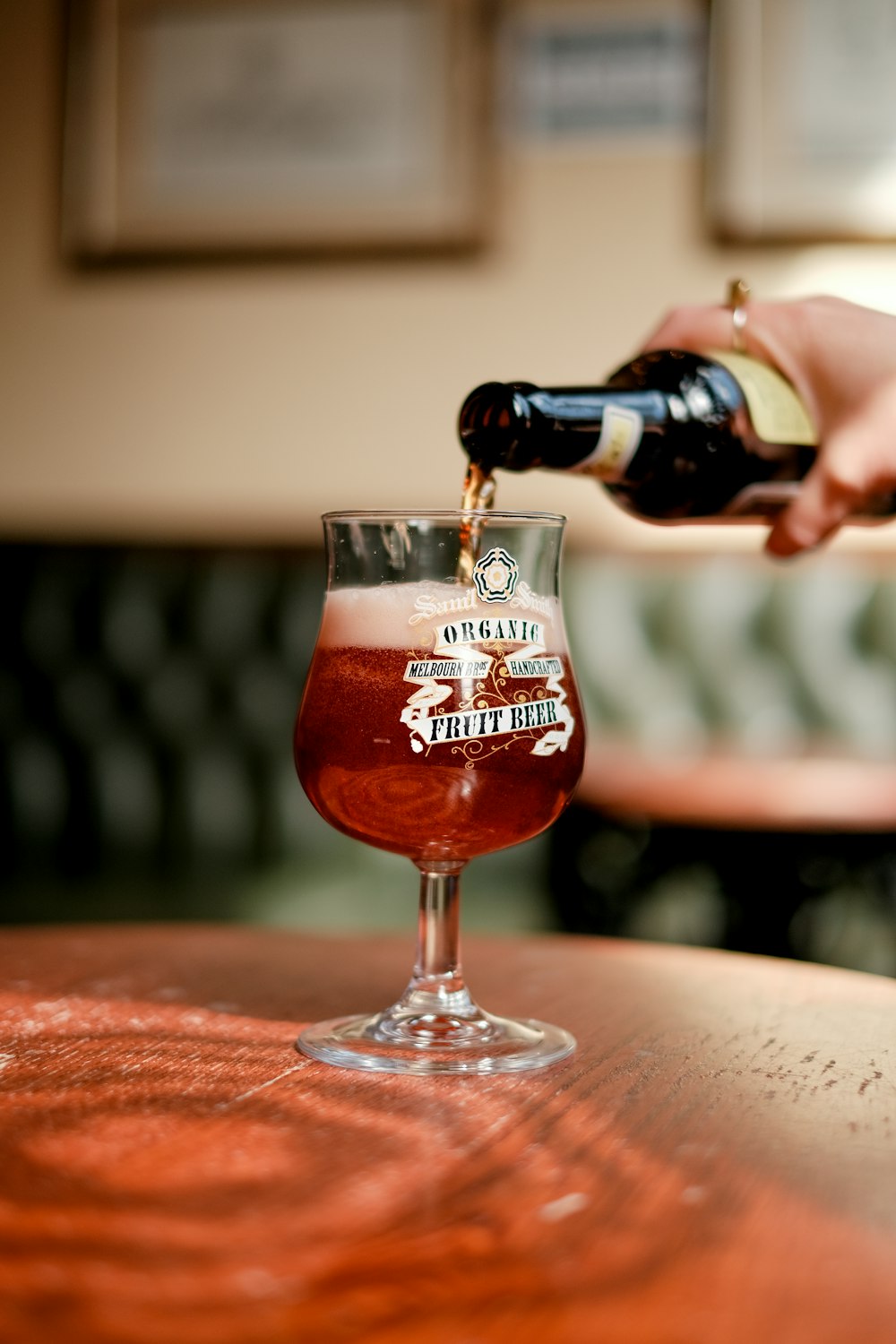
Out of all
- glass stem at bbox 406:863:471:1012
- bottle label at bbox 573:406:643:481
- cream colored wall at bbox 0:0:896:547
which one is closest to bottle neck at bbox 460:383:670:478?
bottle label at bbox 573:406:643:481

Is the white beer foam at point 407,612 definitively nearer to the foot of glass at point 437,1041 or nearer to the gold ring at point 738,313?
the foot of glass at point 437,1041

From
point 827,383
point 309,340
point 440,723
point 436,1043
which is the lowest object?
point 436,1043

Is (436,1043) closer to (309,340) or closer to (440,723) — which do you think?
(440,723)

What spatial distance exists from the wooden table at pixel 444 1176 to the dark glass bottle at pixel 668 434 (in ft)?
1.25

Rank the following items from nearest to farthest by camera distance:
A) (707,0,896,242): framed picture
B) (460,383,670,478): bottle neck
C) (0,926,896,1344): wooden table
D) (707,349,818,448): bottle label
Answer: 1. (0,926,896,1344): wooden table
2. (460,383,670,478): bottle neck
3. (707,349,818,448): bottle label
4. (707,0,896,242): framed picture

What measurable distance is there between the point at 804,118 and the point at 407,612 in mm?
2379

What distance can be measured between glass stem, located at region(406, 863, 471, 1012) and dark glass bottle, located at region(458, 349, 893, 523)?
304 millimetres

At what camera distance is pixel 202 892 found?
98.5 inches

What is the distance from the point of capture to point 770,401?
1.21m

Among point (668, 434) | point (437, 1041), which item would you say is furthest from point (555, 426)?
point (437, 1041)

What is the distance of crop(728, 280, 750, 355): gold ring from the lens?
123cm

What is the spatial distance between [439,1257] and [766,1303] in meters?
0.11

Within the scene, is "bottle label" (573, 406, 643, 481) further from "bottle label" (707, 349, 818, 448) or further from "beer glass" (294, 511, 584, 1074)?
"beer glass" (294, 511, 584, 1074)

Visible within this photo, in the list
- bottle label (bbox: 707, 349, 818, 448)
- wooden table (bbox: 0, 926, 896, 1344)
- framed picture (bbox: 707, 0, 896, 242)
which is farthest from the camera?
framed picture (bbox: 707, 0, 896, 242)
